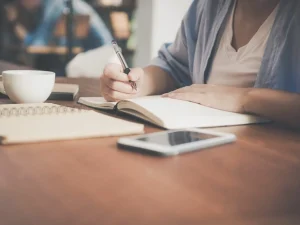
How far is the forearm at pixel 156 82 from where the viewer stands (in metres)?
1.22

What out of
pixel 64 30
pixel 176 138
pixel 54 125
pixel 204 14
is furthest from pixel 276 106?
pixel 64 30

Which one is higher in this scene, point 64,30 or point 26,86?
point 26,86

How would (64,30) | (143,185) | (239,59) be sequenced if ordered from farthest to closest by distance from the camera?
(64,30)
(239,59)
(143,185)

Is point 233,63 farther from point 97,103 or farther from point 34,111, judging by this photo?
point 34,111

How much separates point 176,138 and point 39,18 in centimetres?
326

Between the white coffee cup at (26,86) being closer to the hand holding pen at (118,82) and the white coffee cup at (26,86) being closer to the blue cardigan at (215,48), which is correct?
the hand holding pen at (118,82)

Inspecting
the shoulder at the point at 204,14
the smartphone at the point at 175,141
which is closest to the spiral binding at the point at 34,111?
the smartphone at the point at 175,141

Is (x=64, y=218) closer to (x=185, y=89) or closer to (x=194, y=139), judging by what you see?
(x=194, y=139)

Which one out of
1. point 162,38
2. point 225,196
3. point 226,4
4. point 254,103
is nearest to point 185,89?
point 254,103

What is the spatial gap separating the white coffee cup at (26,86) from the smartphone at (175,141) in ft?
1.24

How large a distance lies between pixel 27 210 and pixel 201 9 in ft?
3.50

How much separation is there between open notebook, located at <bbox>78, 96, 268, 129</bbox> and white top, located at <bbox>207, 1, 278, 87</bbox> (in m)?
0.29

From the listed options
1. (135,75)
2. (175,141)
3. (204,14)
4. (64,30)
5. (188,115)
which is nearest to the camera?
(175,141)

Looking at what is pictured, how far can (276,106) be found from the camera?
0.87 meters
